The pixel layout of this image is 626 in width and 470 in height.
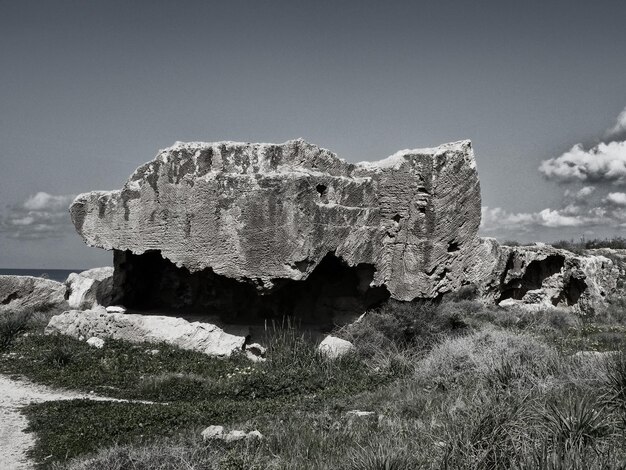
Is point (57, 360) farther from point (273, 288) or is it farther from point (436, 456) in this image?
point (436, 456)

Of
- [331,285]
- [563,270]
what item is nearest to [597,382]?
[331,285]

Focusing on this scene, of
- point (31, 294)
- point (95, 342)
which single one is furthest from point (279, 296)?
point (31, 294)

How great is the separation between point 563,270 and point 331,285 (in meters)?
11.1

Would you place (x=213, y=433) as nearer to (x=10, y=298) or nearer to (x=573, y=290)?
(x=10, y=298)

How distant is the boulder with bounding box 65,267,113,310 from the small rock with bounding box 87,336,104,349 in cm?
286

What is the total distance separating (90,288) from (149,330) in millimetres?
5199

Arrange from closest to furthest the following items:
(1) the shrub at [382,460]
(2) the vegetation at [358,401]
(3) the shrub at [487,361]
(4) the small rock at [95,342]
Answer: (1) the shrub at [382,460]
(2) the vegetation at [358,401]
(3) the shrub at [487,361]
(4) the small rock at [95,342]

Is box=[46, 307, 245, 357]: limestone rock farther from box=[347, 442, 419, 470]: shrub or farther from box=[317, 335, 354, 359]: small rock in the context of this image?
box=[347, 442, 419, 470]: shrub

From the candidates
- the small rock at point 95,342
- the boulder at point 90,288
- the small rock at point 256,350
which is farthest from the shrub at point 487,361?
the boulder at point 90,288

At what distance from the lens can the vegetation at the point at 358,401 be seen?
6273 millimetres

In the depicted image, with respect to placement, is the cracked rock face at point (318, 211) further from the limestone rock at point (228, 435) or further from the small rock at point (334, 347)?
the limestone rock at point (228, 435)

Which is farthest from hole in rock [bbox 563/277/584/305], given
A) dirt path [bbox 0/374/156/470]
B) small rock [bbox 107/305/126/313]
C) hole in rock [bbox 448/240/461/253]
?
dirt path [bbox 0/374/156/470]

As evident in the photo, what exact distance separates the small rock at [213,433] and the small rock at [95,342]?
5.39 metres

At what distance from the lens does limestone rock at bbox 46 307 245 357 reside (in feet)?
41.8
